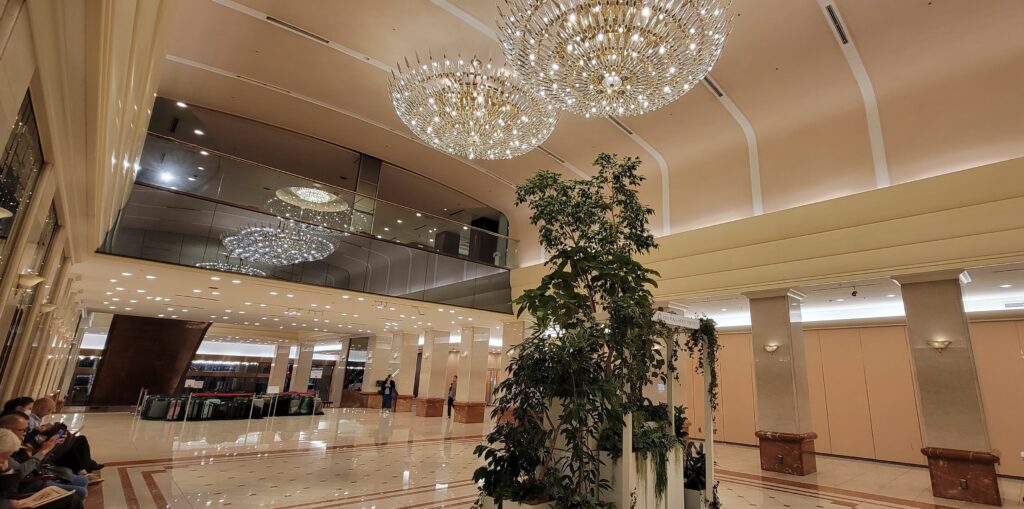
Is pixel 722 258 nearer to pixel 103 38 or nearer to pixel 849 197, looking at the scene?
pixel 849 197

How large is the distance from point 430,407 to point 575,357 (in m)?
13.6

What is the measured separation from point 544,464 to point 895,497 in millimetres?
5900

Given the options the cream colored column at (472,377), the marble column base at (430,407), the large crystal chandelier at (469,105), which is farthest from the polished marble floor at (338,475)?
the marble column base at (430,407)

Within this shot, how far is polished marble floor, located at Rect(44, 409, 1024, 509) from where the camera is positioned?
16.8 ft

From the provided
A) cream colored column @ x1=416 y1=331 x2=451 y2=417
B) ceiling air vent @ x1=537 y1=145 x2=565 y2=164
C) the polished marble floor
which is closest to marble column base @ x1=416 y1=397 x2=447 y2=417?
cream colored column @ x1=416 y1=331 x2=451 y2=417

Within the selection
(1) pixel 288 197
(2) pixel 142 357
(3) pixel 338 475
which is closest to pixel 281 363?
(2) pixel 142 357

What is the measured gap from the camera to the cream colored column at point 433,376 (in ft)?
52.4

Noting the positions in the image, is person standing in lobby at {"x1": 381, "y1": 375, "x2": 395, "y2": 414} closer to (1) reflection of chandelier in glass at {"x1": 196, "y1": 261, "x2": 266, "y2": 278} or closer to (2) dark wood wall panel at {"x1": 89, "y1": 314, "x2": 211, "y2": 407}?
(2) dark wood wall panel at {"x1": 89, "y1": 314, "x2": 211, "y2": 407}

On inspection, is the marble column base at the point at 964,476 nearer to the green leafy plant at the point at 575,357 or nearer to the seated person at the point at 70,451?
the green leafy plant at the point at 575,357

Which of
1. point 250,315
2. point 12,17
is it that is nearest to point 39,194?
point 12,17

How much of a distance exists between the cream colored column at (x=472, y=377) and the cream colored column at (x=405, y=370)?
3212 mm

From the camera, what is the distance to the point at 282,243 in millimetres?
8906

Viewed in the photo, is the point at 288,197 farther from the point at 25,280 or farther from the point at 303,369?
the point at 303,369

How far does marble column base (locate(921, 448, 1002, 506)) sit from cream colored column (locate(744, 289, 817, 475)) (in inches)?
67.0
